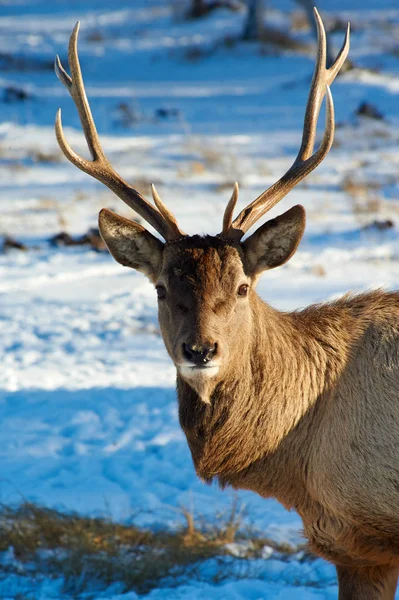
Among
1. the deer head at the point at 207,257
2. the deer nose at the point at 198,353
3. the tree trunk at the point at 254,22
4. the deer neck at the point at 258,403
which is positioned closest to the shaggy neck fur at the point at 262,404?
the deer neck at the point at 258,403

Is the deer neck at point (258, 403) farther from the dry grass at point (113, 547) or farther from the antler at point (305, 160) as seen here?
the dry grass at point (113, 547)

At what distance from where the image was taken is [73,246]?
39.3 ft

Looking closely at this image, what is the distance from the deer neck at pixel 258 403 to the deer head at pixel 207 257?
11 centimetres

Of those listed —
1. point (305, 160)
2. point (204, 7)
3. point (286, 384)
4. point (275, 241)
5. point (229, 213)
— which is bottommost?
point (286, 384)

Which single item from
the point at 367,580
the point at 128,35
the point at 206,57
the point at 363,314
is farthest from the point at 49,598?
the point at 128,35

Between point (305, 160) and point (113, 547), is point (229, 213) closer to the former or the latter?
point (305, 160)

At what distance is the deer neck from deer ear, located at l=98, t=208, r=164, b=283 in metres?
0.61

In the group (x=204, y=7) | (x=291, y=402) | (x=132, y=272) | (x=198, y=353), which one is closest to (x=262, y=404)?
(x=291, y=402)

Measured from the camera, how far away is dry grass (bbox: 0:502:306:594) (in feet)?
18.3

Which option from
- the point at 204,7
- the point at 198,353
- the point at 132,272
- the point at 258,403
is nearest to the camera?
the point at 198,353

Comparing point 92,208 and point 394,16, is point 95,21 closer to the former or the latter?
point 394,16

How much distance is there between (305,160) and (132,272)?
21.3ft

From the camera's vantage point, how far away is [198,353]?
404 centimetres

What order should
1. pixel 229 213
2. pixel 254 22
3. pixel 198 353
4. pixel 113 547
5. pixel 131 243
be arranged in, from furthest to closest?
pixel 254 22, pixel 113 547, pixel 131 243, pixel 229 213, pixel 198 353
